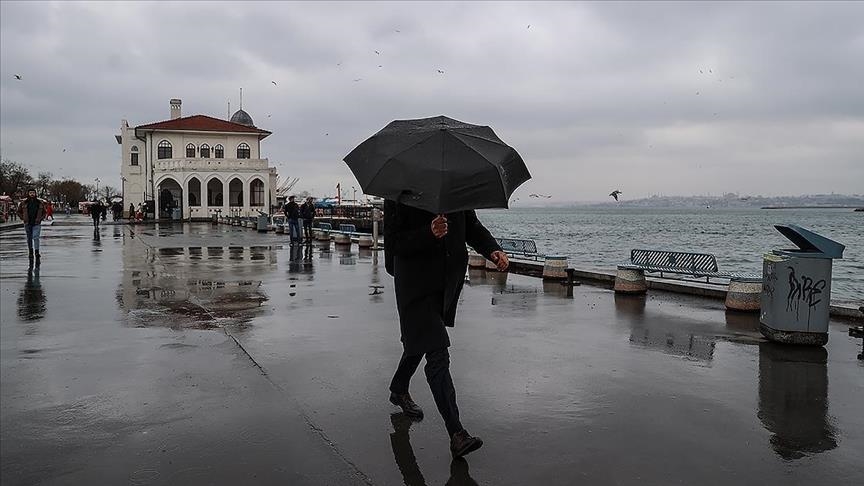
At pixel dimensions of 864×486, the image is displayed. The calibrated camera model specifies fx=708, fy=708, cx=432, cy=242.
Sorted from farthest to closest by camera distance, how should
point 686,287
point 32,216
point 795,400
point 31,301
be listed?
point 32,216
point 686,287
point 31,301
point 795,400

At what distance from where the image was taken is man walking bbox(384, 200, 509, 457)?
186 inches

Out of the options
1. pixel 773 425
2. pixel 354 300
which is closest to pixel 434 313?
pixel 773 425

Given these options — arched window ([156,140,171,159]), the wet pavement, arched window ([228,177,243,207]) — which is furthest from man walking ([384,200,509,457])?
arched window ([156,140,171,159])

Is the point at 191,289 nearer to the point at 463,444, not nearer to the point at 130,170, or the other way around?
the point at 463,444

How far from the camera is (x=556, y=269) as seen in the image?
15266 mm

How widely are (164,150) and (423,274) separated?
6766 centimetres

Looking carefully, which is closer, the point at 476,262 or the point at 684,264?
the point at 684,264

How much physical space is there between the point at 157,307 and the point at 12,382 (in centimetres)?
474

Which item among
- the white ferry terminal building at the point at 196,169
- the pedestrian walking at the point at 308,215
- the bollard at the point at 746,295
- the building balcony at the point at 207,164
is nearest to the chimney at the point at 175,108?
the white ferry terminal building at the point at 196,169

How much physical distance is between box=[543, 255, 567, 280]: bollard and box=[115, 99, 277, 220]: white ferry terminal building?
49.5m

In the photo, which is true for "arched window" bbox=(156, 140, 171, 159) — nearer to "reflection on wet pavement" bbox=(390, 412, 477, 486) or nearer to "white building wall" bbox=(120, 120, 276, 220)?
"white building wall" bbox=(120, 120, 276, 220)

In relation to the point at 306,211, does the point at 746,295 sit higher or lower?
lower

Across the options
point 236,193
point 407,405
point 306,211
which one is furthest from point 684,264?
point 236,193

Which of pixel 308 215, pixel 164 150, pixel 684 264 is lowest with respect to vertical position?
pixel 684 264
